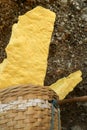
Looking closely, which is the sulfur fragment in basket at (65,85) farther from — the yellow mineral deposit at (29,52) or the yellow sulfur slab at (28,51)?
the yellow sulfur slab at (28,51)

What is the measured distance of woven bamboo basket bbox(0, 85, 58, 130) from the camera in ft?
3.86

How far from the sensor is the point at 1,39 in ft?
5.69

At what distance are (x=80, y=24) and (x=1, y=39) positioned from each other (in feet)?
1.25

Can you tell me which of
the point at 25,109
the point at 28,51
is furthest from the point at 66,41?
the point at 25,109

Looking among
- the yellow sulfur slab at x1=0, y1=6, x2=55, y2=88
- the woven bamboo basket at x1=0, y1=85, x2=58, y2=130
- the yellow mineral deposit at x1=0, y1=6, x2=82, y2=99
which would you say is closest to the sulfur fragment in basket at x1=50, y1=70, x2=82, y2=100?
the yellow mineral deposit at x1=0, y1=6, x2=82, y2=99

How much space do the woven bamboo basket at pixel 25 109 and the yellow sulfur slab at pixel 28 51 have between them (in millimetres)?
105

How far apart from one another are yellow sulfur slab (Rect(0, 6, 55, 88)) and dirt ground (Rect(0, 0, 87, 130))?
309 millimetres

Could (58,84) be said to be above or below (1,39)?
below

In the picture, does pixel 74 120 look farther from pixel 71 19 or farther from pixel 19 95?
pixel 19 95

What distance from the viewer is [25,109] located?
3.90ft

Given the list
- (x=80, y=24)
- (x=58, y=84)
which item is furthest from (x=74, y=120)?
(x=80, y=24)

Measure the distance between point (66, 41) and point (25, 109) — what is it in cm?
71

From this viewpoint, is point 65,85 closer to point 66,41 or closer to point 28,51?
point 28,51

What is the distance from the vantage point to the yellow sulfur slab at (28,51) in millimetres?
1320
